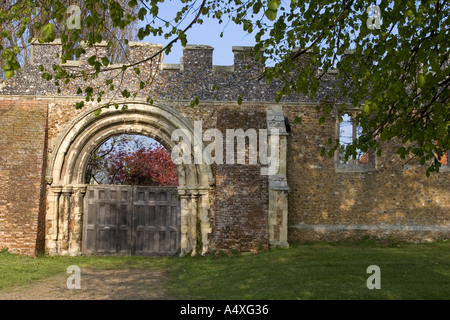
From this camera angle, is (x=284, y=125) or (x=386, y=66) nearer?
(x=386, y=66)

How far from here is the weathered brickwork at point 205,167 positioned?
13.7m

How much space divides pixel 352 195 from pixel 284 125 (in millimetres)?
2676

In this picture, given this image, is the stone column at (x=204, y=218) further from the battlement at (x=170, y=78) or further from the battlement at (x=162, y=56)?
the battlement at (x=162, y=56)

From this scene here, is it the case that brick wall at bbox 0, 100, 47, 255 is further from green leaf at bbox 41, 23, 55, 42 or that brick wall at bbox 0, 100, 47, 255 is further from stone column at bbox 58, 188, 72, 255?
green leaf at bbox 41, 23, 55, 42

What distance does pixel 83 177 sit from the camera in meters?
14.4

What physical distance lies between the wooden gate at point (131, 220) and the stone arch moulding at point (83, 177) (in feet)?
1.25

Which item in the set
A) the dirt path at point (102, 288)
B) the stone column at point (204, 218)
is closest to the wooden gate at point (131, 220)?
the stone column at point (204, 218)

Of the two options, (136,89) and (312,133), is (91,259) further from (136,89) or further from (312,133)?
(312,133)

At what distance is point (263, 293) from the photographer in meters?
8.09

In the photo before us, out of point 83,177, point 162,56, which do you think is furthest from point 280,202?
point 83,177

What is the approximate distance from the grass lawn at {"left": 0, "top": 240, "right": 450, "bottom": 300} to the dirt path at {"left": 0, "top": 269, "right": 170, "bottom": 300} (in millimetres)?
321

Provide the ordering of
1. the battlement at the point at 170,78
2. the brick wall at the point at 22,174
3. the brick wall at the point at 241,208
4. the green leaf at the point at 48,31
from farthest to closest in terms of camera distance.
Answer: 1. the battlement at the point at 170,78
2. the brick wall at the point at 22,174
3. the brick wall at the point at 241,208
4. the green leaf at the point at 48,31

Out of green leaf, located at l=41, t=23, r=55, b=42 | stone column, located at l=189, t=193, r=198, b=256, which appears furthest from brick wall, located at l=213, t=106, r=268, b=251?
green leaf, located at l=41, t=23, r=55, b=42

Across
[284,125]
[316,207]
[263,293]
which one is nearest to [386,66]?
[263,293]
